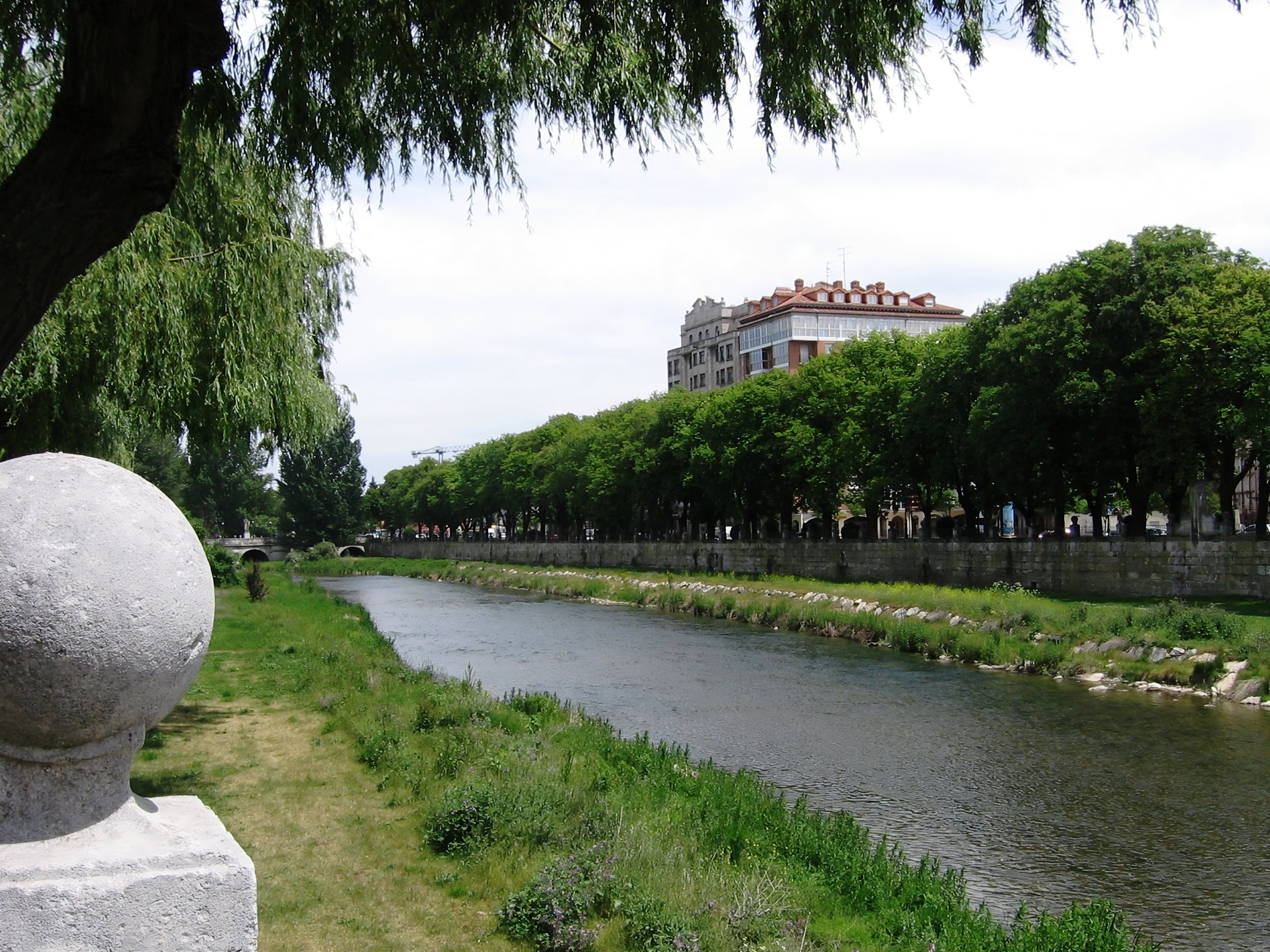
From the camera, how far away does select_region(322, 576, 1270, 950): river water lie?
12.8m

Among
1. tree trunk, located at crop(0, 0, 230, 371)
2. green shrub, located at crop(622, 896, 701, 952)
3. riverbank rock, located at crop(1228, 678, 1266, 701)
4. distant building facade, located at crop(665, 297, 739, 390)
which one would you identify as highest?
distant building facade, located at crop(665, 297, 739, 390)

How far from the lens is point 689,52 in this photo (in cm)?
823

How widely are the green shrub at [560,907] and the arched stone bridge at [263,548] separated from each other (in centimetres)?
10295

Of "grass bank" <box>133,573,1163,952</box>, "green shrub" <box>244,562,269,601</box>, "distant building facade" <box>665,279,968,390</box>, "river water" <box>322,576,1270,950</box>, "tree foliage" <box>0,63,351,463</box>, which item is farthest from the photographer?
"distant building facade" <box>665,279,968,390</box>

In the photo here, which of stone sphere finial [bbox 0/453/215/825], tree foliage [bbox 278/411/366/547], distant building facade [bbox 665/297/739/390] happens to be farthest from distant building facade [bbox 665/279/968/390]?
stone sphere finial [bbox 0/453/215/825]

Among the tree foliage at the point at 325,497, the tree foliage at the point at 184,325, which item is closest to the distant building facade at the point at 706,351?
the tree foliage at the point at 325,497

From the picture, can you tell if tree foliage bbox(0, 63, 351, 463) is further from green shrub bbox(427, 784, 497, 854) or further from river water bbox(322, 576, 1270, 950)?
river water bbox(322, 576, 1270, 950)

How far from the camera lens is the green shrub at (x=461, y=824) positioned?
9.36m

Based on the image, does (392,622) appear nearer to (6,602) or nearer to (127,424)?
(127,424)

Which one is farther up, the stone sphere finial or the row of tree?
the row of tree

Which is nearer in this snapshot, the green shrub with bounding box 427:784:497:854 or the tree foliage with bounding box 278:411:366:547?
the green shrub with bounding box 427:784:497:854

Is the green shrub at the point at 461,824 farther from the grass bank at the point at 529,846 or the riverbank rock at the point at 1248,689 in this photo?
the riverbank rock at the point at 1248,689

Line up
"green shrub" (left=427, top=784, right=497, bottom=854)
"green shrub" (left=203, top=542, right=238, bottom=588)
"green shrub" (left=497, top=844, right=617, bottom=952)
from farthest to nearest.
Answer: "green shrub" (left=203, top=542, right=238, bottom=588)
"green shrub" (left=427, top=784, right=497, bottom=854)
"green shrub" (left=497, top=844, right=617, bottom=952)

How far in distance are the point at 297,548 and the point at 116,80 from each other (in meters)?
116
